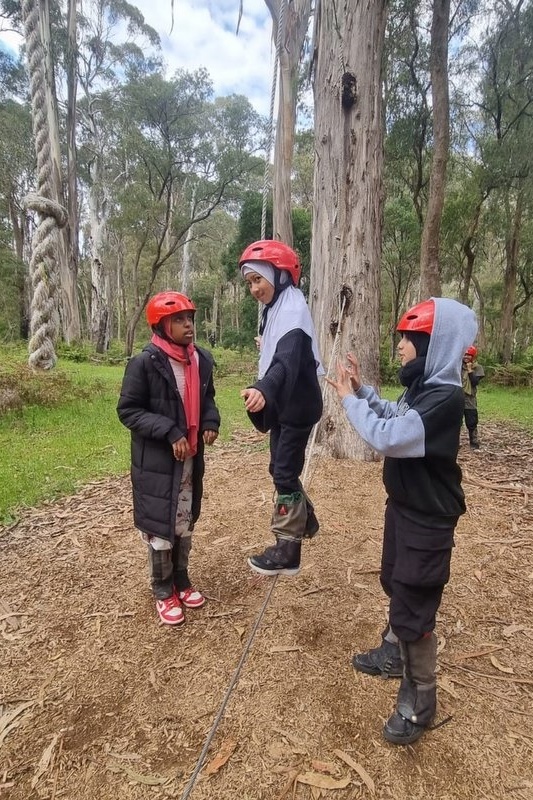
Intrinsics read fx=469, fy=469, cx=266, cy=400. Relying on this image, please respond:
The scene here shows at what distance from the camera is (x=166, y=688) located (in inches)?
84.6

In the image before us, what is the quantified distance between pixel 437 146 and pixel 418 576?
1170 cm

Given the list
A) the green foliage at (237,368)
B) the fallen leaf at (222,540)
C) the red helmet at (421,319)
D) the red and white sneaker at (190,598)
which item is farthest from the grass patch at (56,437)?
the green foliage at (237,368)

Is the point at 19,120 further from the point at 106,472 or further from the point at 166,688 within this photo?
the point at 166,688

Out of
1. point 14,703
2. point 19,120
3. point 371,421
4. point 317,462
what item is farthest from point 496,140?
point 19,120

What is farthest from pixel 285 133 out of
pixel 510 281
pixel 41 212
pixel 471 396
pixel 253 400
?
pixel 510 281

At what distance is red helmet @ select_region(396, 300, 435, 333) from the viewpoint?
68.4 inches

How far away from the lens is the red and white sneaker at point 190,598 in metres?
2.72

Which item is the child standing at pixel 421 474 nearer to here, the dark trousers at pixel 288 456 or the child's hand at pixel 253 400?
the child's hand at pixel 253 400

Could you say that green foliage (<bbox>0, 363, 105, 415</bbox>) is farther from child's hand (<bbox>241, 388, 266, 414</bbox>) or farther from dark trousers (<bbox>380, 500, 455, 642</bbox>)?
dark trousers (<bbox>380, 500, 455, 642</bbox>)

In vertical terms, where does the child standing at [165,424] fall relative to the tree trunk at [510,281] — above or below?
below

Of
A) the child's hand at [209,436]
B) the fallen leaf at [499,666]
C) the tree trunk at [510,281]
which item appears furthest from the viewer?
the tree trunk at [510,281]

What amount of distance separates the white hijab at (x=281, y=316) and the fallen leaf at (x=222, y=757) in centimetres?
159

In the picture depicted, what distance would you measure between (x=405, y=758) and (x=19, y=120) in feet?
85.8

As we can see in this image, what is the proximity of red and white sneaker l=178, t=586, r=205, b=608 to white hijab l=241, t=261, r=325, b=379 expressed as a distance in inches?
53.6
